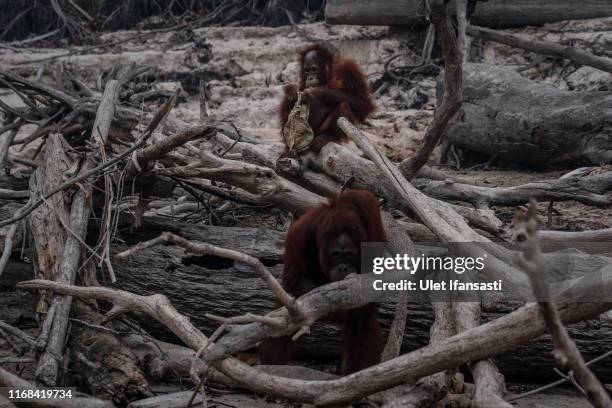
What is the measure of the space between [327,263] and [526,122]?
179 inches

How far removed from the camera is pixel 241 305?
588 cm

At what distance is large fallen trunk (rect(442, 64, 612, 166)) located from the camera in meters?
8.55

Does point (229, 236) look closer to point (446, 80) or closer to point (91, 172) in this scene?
point (91, 172)

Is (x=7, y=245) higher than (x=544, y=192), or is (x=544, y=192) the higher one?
(x=544, y=192)

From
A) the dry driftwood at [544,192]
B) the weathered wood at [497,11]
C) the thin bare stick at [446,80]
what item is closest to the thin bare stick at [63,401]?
the thin bare stick at [446,80]

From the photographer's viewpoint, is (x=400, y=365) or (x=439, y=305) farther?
(x=439, y=305)

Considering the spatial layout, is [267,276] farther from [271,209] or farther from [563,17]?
[563,17]

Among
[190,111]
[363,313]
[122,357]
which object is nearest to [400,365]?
[363,313]

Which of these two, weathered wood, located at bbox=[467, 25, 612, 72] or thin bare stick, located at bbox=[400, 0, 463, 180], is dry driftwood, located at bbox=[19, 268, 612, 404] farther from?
weathered wood, located at bbox=[467, 25, 612, 72]

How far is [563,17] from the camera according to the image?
11.3 metres

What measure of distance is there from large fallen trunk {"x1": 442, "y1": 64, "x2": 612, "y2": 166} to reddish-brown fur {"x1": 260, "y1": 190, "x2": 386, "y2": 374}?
4.00m

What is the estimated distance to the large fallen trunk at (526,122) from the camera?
28.0 ft

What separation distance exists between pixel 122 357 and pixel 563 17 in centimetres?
839

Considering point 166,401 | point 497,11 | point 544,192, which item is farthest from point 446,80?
point 497,11
